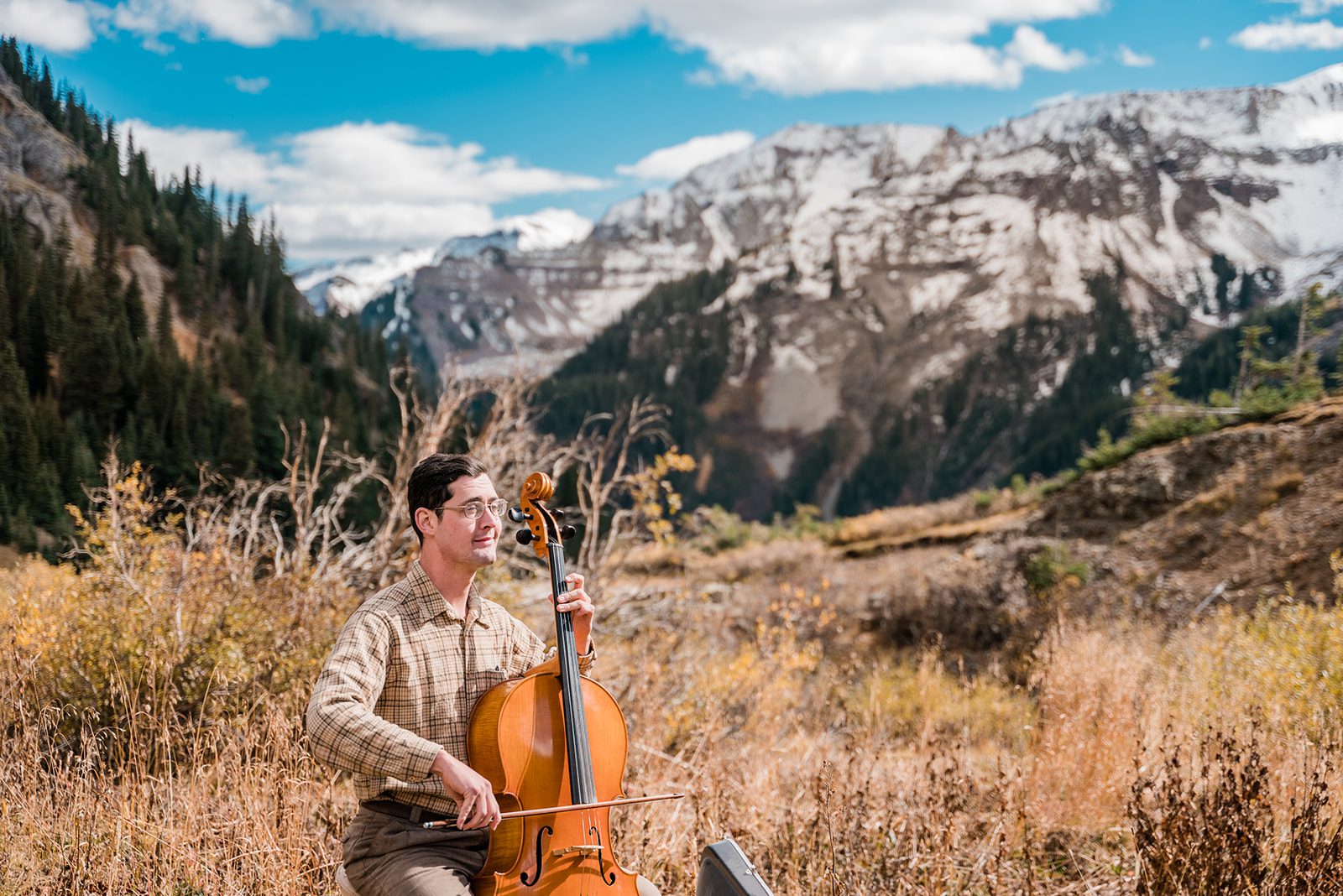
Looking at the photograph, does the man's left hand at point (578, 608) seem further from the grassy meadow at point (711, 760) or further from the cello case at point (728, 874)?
the grassy meadow at point (711, 760)

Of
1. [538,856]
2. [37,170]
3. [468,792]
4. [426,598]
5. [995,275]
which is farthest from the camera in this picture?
[995,275]

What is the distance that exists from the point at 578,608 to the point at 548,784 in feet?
1.70

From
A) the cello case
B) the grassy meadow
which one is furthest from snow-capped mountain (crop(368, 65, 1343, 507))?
the cello case

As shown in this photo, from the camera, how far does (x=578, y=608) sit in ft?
8.98

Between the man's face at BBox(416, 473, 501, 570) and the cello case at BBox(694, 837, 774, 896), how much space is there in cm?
109

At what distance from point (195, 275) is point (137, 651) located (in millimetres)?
82562

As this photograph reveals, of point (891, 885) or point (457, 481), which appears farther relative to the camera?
point (891, 885)

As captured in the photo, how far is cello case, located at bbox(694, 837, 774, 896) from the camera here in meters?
2.02

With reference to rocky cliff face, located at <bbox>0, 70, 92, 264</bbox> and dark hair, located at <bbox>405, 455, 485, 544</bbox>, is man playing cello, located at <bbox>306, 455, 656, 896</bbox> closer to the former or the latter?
dark hair, located at <bbox>405, 455, 485, 544</bbox>

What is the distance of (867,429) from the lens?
376ft

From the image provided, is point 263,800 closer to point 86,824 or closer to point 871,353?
point 86,824

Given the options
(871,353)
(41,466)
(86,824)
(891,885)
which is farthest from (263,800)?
(871,353)

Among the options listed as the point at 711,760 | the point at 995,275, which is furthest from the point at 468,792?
the point at 995,275

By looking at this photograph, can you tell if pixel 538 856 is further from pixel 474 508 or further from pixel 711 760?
pixel 711 760
